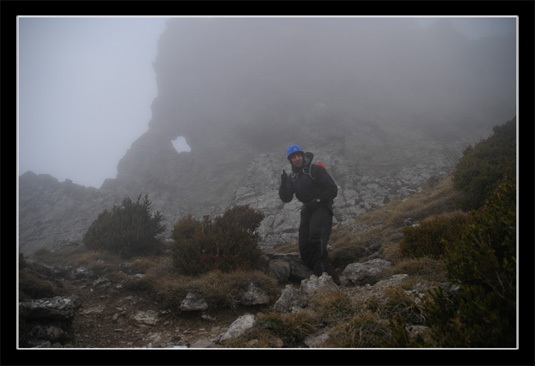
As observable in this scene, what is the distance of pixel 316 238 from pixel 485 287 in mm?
3679

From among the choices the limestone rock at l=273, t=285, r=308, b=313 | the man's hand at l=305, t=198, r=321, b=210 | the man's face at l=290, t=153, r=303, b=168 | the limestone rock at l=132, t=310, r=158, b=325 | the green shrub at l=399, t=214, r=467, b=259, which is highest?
the man's face at l=290, t=153, r=303, b=168

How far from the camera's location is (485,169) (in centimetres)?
741

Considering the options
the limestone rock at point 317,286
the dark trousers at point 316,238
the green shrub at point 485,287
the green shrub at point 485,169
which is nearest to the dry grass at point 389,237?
the green shrub at point 485,169

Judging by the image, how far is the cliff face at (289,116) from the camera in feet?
68.8

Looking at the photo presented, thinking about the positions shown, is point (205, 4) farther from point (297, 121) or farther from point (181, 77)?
point (181, 77)

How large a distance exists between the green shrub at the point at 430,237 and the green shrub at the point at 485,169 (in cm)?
117

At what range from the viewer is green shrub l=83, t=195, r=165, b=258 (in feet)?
26.6

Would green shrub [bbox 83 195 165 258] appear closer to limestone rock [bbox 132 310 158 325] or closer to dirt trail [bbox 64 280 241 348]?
dirt trail [bbox 64 280 241 348]

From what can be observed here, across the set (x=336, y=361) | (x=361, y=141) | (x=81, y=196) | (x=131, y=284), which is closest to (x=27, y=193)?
(x=81, y=196)

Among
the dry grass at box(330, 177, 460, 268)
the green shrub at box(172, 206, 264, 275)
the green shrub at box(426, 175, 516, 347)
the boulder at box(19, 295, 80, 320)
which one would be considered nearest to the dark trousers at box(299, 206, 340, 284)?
the dry grass at box(330, 177, 460, 268)

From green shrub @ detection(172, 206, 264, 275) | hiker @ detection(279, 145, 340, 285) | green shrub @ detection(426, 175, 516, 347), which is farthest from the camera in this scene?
hiker @ detection(279, 145, 340, 285)

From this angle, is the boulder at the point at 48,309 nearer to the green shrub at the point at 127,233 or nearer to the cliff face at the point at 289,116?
the green shrub at the point at 127,233

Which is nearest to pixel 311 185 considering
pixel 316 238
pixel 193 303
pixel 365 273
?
pixel 316 238

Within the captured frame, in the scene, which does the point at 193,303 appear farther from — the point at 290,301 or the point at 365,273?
the point at 365,273
